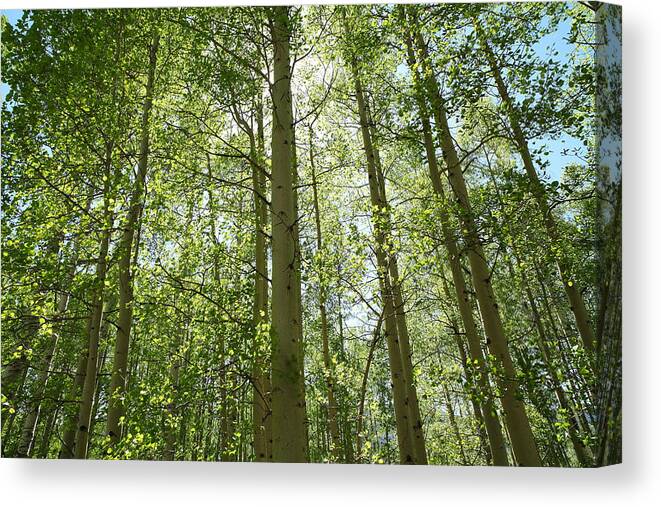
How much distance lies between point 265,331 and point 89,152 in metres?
2.30

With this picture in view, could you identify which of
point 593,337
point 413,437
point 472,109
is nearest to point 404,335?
point 413,437

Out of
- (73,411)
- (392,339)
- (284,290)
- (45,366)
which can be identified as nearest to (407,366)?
(392,339)

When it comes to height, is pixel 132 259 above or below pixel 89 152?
below

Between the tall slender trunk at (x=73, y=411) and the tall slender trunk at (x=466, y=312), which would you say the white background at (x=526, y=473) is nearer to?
the tall slender trunk at (x=466, y=312)

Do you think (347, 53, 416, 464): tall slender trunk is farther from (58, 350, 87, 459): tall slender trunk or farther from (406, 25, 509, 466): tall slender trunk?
(58, 350, 87, 459): tall slender trunk

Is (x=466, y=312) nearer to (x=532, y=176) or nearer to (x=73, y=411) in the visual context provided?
(x=532, y=176)

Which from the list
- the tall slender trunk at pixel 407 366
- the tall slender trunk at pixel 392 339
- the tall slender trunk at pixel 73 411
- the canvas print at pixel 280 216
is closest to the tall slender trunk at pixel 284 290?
the canvas print at pixel 280 216

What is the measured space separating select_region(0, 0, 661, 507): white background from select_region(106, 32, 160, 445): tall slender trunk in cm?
41

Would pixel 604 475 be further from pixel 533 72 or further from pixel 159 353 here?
pixel 159 353

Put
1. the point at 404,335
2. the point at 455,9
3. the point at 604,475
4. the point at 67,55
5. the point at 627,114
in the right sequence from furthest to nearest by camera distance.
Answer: the point at 404,335 < the point at 67,55 < the point at 455,9 < the point at 627,114 < the point at 604,475

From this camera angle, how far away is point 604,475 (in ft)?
7.84

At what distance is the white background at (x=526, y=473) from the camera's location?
90.9 inches

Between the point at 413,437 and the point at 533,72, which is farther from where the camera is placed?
the point at 413,437

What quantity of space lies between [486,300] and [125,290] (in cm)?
283
